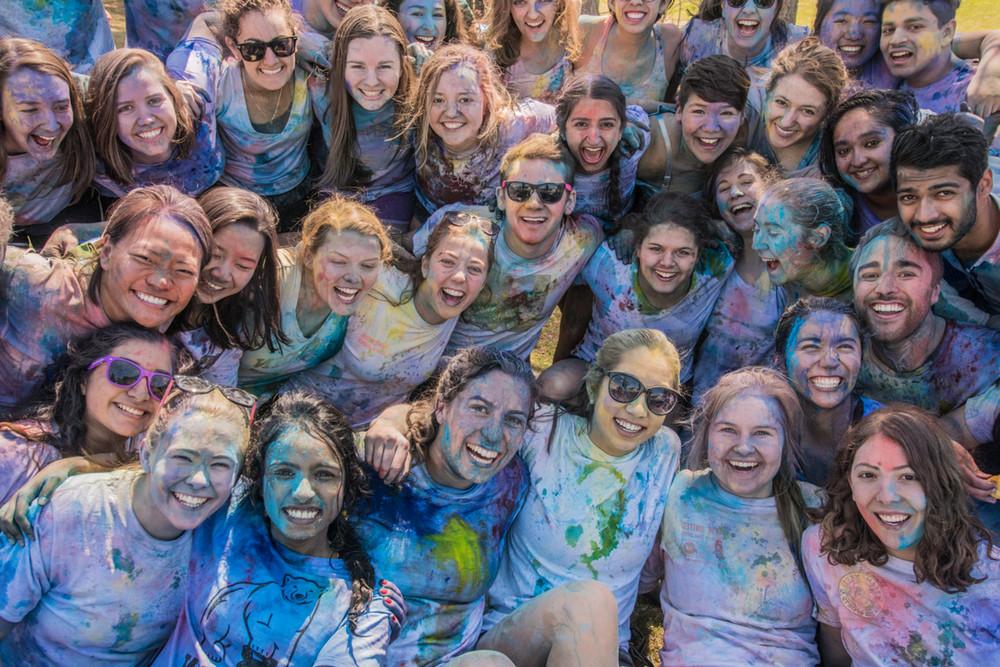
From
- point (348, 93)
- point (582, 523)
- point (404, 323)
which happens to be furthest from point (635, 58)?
point (582, 523)

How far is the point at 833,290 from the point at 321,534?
3073 mm

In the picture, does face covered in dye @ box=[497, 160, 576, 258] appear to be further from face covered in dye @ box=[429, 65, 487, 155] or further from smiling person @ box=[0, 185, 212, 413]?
smiling person @ box=[0, 185, 212, 413]

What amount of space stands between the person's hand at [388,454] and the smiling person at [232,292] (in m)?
0.86

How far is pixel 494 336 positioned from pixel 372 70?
1650 millimetres

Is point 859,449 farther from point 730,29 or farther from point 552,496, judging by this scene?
point 730,29

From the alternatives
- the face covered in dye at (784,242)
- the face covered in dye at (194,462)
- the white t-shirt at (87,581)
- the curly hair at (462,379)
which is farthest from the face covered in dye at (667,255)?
the white t-shirt at (87,581)

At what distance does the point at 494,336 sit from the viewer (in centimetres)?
564

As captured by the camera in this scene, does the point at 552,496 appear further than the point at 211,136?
No

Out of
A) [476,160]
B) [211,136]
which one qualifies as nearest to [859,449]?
[476,160]

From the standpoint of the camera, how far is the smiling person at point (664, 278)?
213 inches

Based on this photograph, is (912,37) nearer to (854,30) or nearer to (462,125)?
(854,30)

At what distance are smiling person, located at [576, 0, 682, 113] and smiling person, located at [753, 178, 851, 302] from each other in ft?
5.11

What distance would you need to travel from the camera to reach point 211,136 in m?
5.52

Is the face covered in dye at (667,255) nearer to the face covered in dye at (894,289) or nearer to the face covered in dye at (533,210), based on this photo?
the face covered in dye at (533,210)
